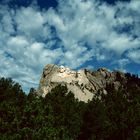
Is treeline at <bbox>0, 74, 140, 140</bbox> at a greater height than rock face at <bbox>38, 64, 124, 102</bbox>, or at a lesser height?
lesser

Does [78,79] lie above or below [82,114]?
above

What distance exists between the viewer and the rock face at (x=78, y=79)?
6363 inches

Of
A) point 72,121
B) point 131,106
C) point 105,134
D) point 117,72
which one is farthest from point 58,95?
point 117,72

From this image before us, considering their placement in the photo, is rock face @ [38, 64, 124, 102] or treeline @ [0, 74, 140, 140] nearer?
treeline @ [0, 74, 140, 140]

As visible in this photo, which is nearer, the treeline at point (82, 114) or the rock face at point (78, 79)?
the treeline at point (82, 114)

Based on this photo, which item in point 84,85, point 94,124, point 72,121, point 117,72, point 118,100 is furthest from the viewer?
point 117,72

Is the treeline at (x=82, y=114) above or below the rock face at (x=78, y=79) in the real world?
below

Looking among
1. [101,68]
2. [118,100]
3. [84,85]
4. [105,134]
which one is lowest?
[105,134]

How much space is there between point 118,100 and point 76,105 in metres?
17.4

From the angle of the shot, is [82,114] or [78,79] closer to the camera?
[82,114]

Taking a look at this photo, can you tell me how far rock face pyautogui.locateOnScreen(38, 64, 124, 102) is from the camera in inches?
6363

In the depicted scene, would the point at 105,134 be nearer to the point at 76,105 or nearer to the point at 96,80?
the point at 76,105

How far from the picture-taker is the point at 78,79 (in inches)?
6624

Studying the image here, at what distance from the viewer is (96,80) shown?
6826 inches
